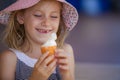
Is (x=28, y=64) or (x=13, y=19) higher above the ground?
(x=13, y=19)

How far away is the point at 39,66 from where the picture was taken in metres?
2.33

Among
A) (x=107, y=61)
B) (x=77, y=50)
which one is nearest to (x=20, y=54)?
(x=107, y=61)

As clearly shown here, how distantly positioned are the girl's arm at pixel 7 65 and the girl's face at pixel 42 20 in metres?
0.20

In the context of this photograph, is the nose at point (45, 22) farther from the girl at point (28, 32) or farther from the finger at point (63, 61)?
the finger at point (63, 61)

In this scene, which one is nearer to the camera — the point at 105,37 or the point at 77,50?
the point at 77,50

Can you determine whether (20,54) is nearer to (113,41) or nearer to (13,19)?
(13,19)

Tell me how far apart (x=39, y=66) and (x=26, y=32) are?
61cm

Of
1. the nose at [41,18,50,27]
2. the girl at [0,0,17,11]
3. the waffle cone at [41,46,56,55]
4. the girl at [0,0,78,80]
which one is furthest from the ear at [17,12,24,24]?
the girl at [0,0,17,11]

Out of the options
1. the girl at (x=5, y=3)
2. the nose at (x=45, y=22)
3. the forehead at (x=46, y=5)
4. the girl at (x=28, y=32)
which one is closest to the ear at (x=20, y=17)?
the girl at (x=28, y=32)

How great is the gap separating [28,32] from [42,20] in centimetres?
16

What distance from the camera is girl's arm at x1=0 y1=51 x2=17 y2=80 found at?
273 cm

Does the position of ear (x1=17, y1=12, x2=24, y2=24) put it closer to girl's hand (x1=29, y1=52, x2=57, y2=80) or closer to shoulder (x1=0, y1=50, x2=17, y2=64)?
shoulder (x1=0, y1=50, x2=17, y2=64)

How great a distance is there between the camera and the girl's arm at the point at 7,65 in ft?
8.95

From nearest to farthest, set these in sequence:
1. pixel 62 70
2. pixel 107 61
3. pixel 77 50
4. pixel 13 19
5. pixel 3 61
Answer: pixel 62 70 → pixel 3 61 → pixel 13 19 → pixel 107 61 → pixel 77 50
